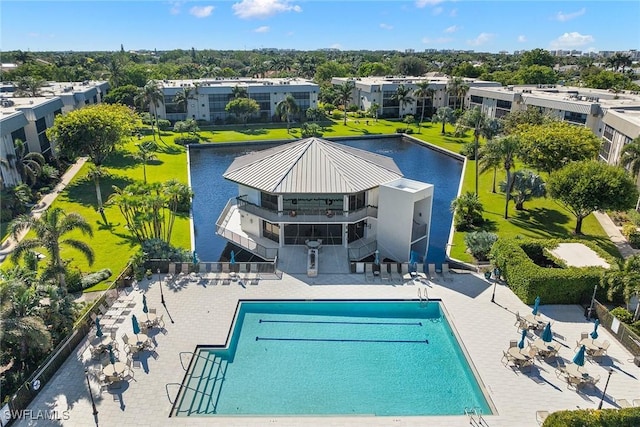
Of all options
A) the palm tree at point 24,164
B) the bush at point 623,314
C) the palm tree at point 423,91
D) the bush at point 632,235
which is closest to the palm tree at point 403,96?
the palm tree at point 423,91

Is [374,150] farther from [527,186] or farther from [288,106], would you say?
[527,186]

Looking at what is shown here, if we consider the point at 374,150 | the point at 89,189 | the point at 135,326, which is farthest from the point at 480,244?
the point at 89,189

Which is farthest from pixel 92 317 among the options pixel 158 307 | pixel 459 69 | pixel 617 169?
pixel 459 69

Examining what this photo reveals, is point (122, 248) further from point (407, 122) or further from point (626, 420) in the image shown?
point (407, 122)

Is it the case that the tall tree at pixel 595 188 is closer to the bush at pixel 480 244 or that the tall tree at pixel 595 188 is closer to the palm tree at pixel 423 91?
the bush at pixel 480 244

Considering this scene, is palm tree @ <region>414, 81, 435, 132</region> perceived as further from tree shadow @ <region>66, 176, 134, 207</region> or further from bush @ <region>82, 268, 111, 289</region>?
bush @ <region>82, 268, 111, 289</region>

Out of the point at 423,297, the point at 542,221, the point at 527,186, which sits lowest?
the point at 423,297
